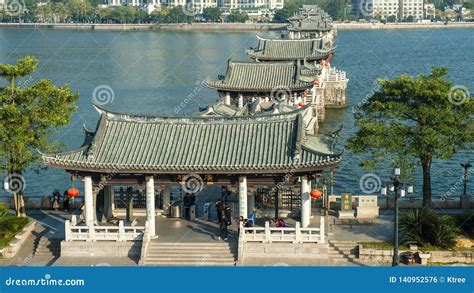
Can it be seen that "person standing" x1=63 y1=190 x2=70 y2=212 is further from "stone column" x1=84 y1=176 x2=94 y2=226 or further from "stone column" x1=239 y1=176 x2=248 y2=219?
"stone column" x1=239 y1=176 x2=248 y2=219

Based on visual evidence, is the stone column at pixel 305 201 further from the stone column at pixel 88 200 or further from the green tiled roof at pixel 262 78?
the green tiled roof at pixel 262 78

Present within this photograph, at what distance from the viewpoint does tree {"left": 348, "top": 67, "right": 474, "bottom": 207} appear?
37.4 m

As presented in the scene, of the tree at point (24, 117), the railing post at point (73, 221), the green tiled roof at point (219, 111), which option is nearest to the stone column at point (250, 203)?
the railing post at point (73, 221)

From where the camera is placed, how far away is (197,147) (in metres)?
35.2

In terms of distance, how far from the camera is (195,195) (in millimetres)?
38812

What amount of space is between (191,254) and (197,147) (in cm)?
449

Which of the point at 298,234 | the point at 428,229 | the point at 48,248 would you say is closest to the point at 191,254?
the point at 298,234

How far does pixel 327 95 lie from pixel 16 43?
414ft

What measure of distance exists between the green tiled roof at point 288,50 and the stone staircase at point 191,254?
5267cm

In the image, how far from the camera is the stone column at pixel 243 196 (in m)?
34.6

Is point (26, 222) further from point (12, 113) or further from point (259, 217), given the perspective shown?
point (259, 217)

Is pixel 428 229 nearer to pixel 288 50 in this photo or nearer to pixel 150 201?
pixel 150 201

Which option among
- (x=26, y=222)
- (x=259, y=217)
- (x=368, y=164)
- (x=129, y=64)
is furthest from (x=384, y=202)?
(x=129, y=64)

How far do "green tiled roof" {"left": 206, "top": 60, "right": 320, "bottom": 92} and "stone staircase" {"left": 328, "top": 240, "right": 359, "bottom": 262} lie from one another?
2997cm
